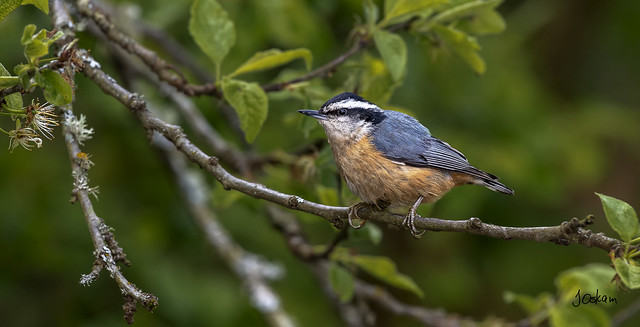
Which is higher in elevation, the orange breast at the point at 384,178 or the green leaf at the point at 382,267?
the orange breast at the point at 384,178

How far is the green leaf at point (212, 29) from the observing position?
10.8 ft

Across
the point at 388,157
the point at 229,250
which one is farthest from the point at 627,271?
the point at 229,250

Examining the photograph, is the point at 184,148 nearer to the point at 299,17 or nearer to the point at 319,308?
the point at 299,17

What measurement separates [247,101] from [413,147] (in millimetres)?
889

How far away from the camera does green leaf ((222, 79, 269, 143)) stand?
10.2ft

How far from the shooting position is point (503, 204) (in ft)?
19.0

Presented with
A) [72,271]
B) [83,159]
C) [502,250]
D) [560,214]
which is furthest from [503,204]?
[83,159]

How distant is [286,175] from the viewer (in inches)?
164

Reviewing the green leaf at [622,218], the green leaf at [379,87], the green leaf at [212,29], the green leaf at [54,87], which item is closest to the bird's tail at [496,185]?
the green leaf at [379,87]

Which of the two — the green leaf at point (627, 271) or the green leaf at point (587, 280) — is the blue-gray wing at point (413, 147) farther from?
the green leaf at point (627, 271)

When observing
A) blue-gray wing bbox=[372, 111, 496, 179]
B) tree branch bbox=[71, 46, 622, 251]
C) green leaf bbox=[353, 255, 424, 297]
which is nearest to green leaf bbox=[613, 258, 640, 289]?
tree branch bbox=[71, 46, 622, 251]

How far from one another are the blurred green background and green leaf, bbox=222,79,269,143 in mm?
1081

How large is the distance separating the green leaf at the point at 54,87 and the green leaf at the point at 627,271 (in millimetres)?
1957

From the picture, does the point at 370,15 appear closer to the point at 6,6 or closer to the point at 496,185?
the point at 496,185
